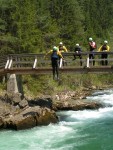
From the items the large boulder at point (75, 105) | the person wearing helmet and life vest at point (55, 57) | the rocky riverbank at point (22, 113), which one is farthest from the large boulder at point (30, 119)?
the large boulder at point (75, 105)

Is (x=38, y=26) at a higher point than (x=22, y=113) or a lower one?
higher

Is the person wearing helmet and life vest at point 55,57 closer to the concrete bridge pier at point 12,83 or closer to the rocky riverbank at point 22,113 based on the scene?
the rocky riverbank at point 22,113

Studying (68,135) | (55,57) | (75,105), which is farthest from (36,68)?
(75,105)

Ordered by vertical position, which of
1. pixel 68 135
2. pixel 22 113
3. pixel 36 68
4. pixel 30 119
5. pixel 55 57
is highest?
pixel 55 57

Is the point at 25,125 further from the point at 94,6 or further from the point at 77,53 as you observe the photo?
the point at 94,6

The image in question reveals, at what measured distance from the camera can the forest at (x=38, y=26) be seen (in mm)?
39188

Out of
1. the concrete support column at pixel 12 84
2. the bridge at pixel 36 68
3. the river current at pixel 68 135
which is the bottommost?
the river current at pixel 68 135

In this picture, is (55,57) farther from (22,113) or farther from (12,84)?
(12,84)

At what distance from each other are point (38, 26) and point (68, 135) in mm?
24435

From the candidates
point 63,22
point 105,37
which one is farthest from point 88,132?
point 105,37

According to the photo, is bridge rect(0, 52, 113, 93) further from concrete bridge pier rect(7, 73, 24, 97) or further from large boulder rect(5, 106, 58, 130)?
large boulder rect(5, 106, 58, 130)

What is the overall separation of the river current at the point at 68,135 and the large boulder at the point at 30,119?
16.8 inches

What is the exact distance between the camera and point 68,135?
24234mm

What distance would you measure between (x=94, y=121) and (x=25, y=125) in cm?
562
